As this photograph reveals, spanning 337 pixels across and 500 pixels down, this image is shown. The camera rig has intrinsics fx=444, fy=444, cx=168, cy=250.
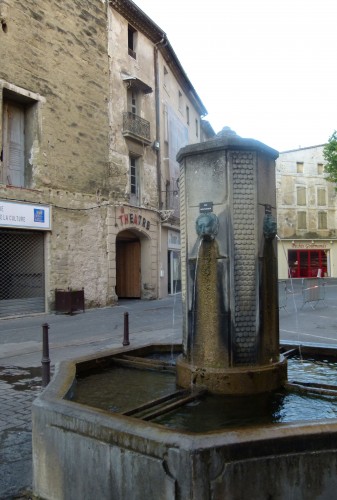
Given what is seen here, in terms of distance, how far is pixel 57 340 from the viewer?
9.81 m

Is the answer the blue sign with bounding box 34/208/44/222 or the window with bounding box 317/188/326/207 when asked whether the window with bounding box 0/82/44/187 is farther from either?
the window with bounding box 317/188/326/207

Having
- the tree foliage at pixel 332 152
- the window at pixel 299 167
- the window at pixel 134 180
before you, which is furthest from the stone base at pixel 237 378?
the window at pixel 299 167

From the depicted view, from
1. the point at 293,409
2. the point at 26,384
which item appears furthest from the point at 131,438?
the point at 26,384

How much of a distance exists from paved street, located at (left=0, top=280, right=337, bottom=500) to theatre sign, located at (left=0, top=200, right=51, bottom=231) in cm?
303

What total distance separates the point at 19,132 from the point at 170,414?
14.1 m

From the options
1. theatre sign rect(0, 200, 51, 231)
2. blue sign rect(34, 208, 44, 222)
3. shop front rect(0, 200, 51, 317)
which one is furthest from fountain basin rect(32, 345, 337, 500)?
blue sign rect(34, 208, 44, 222)

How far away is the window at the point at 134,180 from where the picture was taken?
2052cm

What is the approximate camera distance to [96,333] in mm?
10836

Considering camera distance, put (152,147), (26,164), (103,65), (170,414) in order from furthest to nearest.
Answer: (152,147)
(103,65)
(26,164)
(170,414)

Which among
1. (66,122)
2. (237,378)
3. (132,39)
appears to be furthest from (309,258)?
(237,378)

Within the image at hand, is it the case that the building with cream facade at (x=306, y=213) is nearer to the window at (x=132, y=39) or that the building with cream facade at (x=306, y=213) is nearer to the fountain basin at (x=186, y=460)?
the window at (x=132, y=39)

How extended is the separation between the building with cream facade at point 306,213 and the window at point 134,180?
23.9m

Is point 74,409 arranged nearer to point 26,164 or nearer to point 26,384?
point 26,384

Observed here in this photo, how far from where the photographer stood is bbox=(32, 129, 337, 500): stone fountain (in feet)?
7.61
